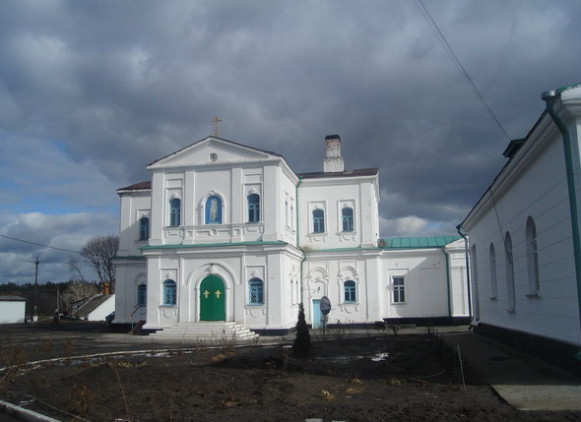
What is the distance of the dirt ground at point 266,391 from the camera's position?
8078 mm

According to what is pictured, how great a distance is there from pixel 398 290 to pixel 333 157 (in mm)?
9005

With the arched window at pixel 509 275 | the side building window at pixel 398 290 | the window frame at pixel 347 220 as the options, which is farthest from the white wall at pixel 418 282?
the arched window at pixel 509 275

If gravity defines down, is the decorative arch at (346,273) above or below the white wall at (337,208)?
below

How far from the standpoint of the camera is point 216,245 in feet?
91.1

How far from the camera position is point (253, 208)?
1126 inches

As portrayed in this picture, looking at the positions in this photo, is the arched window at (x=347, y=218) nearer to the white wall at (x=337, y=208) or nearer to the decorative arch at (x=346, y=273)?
the white wall at (x=337, y=208)

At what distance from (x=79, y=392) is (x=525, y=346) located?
411 inches

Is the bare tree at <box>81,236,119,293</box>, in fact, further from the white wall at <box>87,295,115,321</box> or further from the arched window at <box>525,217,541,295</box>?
the arched window at <box>525,217,541,295</box>

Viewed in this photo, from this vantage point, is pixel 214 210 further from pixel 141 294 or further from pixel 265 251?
pixel 141 294

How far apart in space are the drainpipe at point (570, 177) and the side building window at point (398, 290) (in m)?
23.7

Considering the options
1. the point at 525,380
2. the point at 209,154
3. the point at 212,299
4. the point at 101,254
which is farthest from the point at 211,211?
the point at 101,254

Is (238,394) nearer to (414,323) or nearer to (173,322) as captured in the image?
(173,322)

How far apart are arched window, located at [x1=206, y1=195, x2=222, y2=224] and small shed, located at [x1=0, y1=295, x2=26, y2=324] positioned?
100 ft

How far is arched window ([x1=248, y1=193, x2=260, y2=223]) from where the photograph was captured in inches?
1120
